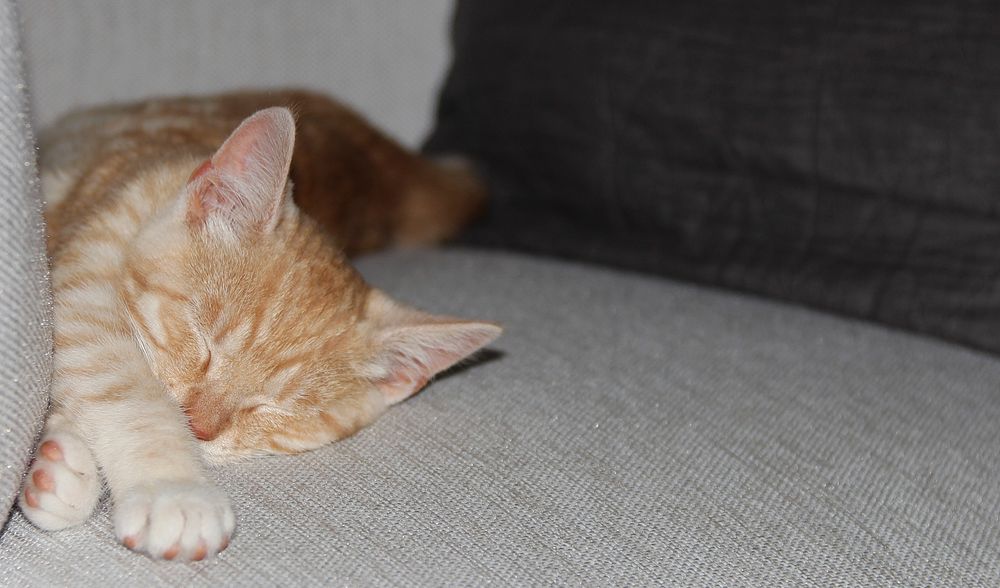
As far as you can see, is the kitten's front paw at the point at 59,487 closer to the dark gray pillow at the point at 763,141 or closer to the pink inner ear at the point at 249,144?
the pink inner ear at the point at 249,144

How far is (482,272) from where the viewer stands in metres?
1.93

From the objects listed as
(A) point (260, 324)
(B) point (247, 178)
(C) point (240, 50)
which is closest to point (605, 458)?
(A) point (260, 324)

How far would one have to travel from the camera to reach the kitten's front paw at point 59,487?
1.03 m

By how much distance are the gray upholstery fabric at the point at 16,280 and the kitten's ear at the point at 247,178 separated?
277mm

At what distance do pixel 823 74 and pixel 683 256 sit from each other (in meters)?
0.44

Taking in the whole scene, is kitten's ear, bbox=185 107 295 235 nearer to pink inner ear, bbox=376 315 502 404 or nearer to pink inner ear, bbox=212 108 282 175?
pink inner ear, bbox=212 108 282 175

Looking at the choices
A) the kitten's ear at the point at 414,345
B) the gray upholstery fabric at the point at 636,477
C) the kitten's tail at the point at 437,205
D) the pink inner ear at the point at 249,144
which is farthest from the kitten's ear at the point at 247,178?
the kitten's tail at the point at 437,205

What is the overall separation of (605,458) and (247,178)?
1.95ft

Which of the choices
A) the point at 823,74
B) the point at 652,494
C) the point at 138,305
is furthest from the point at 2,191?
the point at 823,74

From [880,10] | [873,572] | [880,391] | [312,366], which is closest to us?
[873,572]

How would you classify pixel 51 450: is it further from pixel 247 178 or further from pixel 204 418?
pixel 247 178

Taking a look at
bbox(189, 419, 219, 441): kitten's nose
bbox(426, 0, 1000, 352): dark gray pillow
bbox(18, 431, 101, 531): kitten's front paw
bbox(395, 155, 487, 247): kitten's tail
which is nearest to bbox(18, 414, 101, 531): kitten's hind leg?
bbox(18, 431, 101, 531): kitten's front paw

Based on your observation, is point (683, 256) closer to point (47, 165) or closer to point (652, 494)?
point (652, 494)

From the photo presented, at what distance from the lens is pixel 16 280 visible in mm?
976
